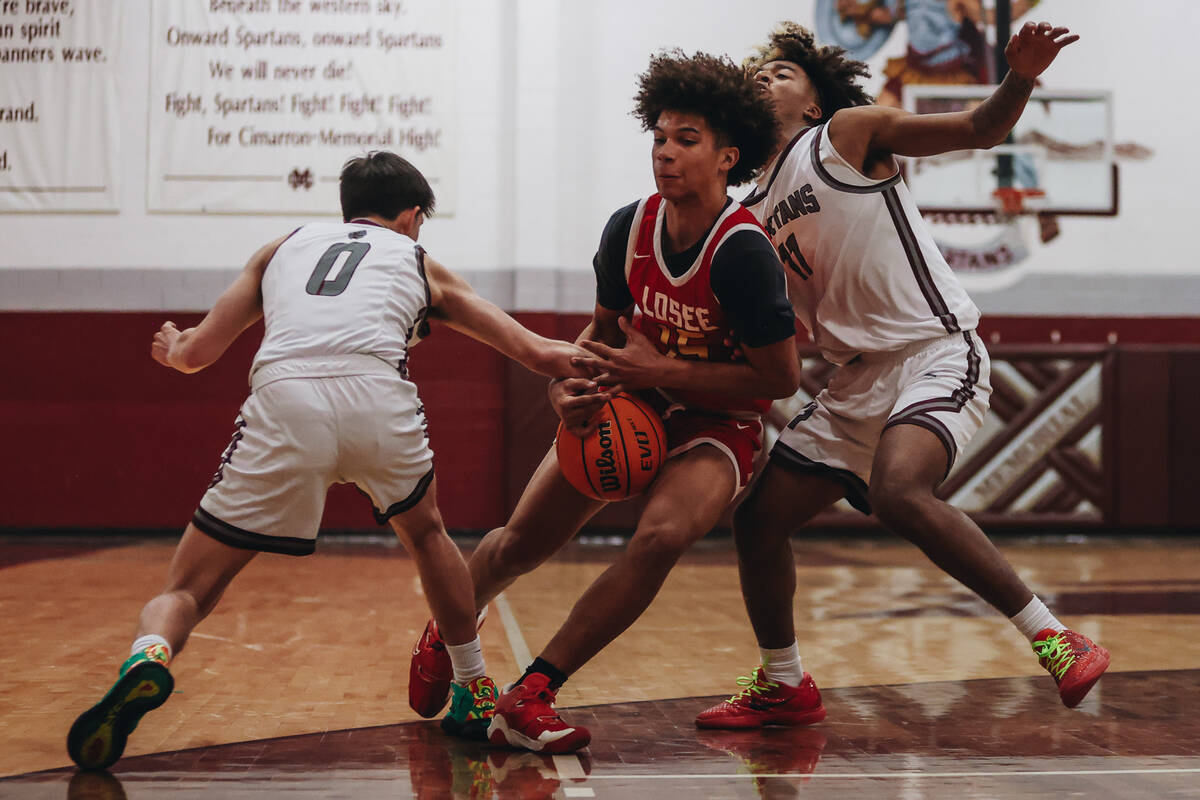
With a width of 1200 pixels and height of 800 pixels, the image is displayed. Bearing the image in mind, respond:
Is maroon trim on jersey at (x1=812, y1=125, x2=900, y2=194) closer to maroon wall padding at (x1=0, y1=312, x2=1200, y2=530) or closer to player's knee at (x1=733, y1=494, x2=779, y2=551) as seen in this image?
player's knee at (x1=733, y1=494, x2=779, y2=551)

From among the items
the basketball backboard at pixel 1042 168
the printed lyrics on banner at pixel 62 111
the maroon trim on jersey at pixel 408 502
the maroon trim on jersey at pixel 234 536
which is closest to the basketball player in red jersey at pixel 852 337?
the maroon trim on jersey at pixel 408 502

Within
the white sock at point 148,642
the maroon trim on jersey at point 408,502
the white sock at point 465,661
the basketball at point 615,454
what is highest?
the basketball at point 615,454

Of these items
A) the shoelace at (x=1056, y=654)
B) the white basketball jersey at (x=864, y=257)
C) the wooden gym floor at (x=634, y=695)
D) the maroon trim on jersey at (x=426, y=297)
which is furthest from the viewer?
the white basketball jersey at (x=864, y=257)

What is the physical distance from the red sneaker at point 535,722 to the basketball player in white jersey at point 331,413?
201 mm

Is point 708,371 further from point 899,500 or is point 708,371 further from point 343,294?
point 343,294

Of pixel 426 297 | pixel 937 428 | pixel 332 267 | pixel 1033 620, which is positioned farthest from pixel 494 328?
pixel 1033 620

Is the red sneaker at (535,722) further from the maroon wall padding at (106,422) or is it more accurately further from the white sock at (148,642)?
the maroon wall padding at (106,422)

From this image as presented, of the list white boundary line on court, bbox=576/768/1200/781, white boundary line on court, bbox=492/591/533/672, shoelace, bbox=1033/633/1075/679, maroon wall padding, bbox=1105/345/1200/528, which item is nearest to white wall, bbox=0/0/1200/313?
maroon wall padding, bbox=1105/345/1200/528

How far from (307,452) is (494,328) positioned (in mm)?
567

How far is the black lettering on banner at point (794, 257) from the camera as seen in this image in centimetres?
347

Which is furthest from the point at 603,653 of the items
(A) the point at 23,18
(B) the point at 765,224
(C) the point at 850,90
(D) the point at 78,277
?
(A) the point at 23,18

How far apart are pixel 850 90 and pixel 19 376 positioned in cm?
631

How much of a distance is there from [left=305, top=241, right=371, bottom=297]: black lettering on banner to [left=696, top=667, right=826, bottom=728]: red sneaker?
1491 mm

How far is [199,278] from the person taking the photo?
8164mm
